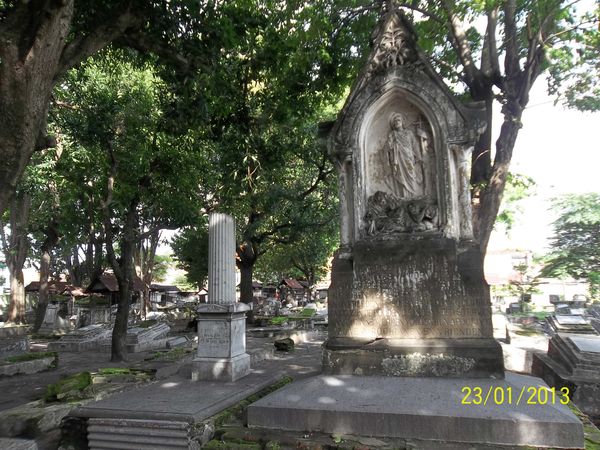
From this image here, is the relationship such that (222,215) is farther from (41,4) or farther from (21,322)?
(21,322)

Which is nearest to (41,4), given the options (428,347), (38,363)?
(428,347)

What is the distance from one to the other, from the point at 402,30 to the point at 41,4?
463 centimetres

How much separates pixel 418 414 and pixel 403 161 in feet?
11.6

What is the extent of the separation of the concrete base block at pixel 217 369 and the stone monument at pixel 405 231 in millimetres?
2195

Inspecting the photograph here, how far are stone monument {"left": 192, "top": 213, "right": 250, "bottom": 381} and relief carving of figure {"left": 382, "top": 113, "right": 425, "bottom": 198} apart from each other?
3416 mm

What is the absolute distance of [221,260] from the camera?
805cm

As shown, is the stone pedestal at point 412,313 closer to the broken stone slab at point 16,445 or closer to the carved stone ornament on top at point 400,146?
the carved stone ornament on top at point 400,146

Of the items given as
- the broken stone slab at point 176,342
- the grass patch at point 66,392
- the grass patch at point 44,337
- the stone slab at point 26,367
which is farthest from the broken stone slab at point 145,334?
the grass patch at point 66,392

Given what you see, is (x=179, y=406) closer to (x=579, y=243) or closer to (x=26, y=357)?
(x=26, y=357)

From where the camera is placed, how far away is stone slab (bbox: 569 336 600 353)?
6166mm

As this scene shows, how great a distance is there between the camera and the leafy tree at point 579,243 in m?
27.2

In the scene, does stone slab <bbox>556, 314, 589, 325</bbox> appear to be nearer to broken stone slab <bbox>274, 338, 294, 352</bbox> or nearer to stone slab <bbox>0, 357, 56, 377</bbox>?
broken stone slab <bbox>274, 338, 294, 352</bbox>

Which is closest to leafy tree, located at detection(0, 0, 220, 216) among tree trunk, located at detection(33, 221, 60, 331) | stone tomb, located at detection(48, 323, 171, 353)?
stone tomb, located at detection(48, 323, 171, 353)

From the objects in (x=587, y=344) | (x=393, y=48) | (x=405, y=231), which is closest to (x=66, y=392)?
(x=405, y=231)
